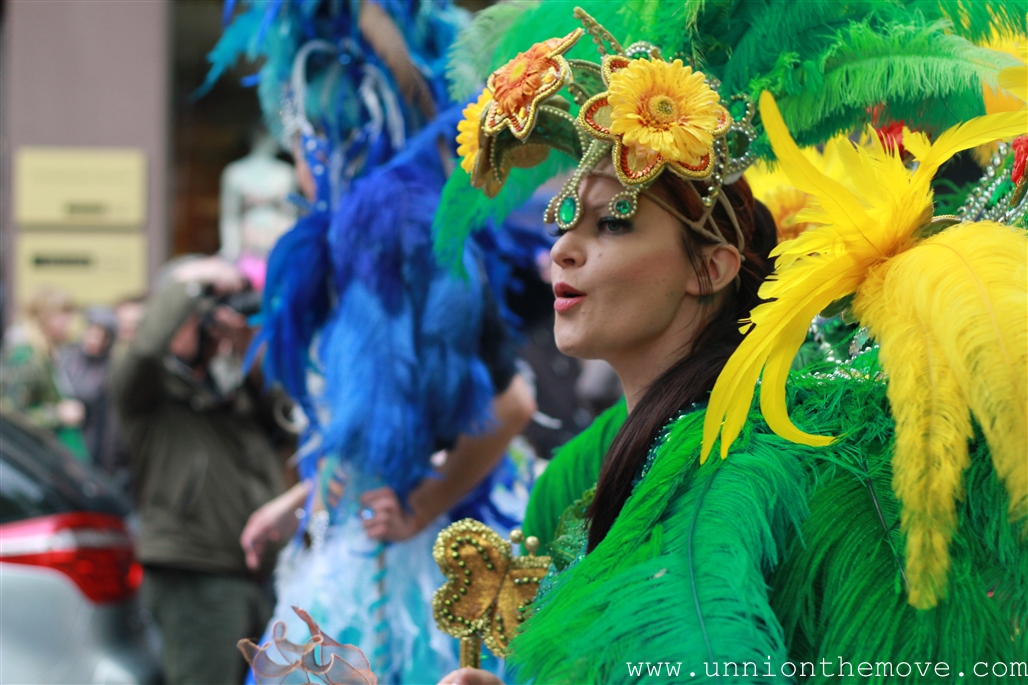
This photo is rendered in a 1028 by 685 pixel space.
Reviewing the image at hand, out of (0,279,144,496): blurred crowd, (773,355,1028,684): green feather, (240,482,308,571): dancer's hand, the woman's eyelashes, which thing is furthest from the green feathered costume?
(0,279,144,496): blurred crowd

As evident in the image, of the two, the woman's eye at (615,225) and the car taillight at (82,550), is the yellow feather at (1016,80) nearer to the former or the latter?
the woman's eye at (615,225)

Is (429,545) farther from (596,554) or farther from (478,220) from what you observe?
(596,554)

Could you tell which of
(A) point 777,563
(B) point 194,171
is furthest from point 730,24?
(B) point 194,171

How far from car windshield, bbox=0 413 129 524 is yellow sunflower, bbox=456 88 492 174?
1820 mm

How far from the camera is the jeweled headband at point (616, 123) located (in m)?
1.56

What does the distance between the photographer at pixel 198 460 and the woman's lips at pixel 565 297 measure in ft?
7.22

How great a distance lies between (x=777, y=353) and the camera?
138 centimetres

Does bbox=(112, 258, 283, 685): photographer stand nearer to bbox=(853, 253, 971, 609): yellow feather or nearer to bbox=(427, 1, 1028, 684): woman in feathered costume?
bbox=(427, 1, 1028, 684): woman in feathered costume

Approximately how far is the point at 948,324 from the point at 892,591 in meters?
0.34

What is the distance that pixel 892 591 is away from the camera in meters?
1.33

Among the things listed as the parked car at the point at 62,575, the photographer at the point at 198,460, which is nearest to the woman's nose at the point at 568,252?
the parked car at the point at 62,575

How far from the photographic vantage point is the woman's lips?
1.69 m

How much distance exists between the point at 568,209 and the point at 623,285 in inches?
6.0

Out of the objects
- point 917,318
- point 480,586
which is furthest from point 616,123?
point 480,586
